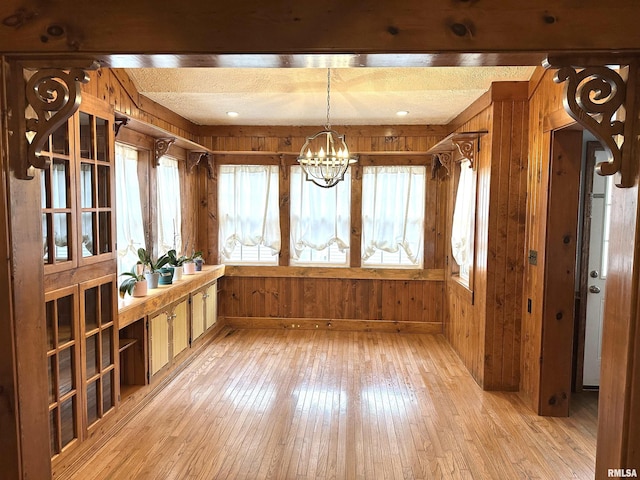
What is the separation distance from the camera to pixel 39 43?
1.47 meters

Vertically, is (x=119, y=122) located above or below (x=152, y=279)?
above

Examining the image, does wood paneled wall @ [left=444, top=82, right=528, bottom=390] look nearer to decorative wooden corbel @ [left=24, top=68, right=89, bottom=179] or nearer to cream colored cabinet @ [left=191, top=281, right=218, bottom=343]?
cream colored cabinet @ [left=191, top=281, right=218, bottom=343]

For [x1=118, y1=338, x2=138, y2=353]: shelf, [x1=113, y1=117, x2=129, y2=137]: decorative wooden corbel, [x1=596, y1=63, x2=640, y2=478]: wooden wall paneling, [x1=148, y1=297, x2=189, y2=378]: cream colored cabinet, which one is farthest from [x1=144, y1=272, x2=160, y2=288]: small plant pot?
[x1=596, y1=63, x2=640, y2=478]: wooden wall paneling

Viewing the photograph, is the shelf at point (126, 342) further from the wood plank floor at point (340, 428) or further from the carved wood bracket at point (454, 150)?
the carved wood bracket at point (454, 150)

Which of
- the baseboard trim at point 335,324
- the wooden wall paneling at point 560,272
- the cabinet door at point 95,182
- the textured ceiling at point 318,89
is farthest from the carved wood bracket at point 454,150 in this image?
the cabinet door at point 95,182

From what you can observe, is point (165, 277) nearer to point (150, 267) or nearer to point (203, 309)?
point (150, 267)

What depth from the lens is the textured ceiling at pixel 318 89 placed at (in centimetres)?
352

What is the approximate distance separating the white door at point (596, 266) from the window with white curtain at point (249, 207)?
3.68 m

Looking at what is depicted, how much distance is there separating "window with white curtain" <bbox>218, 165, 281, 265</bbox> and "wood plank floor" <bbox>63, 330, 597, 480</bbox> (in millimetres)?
1834

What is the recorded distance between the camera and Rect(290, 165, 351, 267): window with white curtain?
18.5 ft

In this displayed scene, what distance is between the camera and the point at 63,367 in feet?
8.11

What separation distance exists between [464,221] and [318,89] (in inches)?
85.2

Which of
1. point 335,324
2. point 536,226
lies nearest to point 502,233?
point 536,226

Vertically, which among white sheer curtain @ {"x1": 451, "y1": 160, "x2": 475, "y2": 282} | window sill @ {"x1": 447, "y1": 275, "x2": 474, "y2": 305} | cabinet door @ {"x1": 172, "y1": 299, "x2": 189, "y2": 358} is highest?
white sheer curtain @ {"x1": 451, "y1": 160, "x2": 475, "y2": 282}
